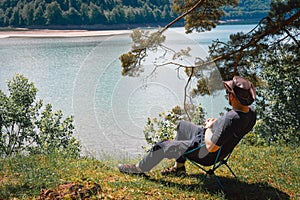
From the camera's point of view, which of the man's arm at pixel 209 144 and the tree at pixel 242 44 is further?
the tree at pixel 242 44

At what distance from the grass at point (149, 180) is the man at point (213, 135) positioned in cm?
27

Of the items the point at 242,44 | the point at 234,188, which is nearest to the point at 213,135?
the point at 234,188

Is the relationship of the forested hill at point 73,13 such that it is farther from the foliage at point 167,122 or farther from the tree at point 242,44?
the foliage at point 167,122

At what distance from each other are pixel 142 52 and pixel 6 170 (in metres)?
3.13

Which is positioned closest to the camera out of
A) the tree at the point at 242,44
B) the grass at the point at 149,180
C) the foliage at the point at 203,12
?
the grass at the point at 149,180

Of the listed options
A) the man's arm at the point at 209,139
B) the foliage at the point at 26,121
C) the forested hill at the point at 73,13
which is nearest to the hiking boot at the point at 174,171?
the man's arm at the point at 209,139

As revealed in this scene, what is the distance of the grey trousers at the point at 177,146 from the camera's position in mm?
3961

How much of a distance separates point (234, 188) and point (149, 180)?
902 millimetres

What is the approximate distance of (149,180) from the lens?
4.16m

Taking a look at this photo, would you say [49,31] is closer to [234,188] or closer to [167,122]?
[167,122]

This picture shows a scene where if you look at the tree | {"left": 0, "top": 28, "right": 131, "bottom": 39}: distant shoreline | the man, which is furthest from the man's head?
{"left": 0, "top": 28, "right": 131, "bottom": 39}: distant shoreline

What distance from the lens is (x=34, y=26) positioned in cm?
5422

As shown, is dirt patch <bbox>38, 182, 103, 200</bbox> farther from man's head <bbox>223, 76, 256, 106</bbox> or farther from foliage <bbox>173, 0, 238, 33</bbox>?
foliage <bbox>173, 0, 238, 33</bbox>

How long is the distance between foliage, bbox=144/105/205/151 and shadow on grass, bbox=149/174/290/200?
1.52 metres
